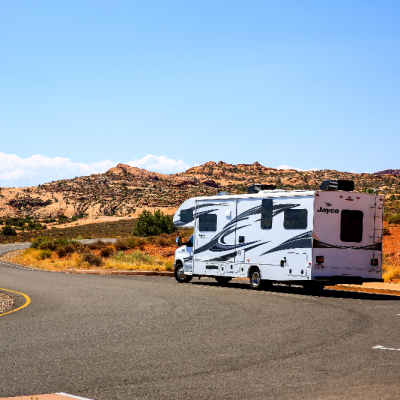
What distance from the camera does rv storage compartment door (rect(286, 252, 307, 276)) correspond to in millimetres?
A: 17172

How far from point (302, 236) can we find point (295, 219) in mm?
604

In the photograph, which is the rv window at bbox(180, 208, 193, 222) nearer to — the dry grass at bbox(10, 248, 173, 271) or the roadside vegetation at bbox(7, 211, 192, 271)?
the dry grass at bbox(10, 248, 173, 271)

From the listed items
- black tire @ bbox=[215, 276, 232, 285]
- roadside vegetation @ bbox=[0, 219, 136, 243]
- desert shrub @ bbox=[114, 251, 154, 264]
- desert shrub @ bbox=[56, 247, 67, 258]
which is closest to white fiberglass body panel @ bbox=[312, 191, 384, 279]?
black tire @ bbox=[215, 276, 232, 285]

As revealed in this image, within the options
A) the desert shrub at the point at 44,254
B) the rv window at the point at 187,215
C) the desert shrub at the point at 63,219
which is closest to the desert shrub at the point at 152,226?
the desert shrub at the point at 44,254

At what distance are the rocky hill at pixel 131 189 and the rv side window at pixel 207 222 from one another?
77069 millimetres

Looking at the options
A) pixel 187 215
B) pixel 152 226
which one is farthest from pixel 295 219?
pixel 152 226

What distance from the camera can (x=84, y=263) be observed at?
33438mm

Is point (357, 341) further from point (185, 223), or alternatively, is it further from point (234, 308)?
point (185, 223)

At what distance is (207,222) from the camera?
68.6ft

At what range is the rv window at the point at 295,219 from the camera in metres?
17.3

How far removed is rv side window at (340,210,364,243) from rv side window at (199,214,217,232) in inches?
189

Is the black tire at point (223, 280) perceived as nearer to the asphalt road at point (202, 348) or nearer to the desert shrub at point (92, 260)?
the asphalt road at point (202, 348)

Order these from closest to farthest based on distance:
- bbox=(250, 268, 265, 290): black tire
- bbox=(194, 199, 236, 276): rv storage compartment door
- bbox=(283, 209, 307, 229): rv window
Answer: bbox=(283, 209, 307, 229): rv window, bbox=(250, 268, 265, 290): black tire, bbox=(194, 199, 236, 276): rv storage compartment door

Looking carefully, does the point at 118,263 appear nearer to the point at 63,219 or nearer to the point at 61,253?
the point at 61,253
